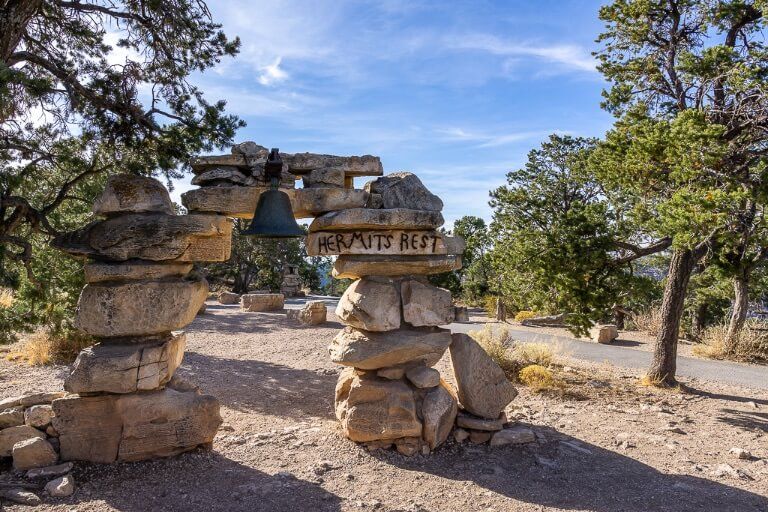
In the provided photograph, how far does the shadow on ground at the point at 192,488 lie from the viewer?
3916mm

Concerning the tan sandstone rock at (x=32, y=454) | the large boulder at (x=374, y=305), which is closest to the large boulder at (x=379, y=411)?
the large boulder at (x=374, y=305)

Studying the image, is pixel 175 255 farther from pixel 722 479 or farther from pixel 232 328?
pixel 232 328

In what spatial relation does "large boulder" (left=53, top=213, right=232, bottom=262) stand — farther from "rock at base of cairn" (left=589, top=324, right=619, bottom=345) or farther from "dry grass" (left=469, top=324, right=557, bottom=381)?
"rock at base of cairn" (left=589, top=324, right=619, bottom=345)

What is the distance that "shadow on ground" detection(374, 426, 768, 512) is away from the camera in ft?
13.5

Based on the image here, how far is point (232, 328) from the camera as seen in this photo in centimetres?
1373

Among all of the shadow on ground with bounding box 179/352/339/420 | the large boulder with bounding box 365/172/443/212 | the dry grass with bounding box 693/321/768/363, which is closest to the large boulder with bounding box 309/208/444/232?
the large boulder with bounding box 365/172/443/212

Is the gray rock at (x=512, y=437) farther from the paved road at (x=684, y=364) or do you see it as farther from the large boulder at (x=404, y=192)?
the paved road at (x=684, y=364)

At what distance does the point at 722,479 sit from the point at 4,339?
26.8ft

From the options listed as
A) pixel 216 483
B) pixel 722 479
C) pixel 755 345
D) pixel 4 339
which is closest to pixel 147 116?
pixel 4 339

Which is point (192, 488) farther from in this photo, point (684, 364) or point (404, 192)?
point (684, 364)

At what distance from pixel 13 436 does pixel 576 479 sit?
17.0 ft

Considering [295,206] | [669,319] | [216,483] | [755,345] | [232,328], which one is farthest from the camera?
[232,328]

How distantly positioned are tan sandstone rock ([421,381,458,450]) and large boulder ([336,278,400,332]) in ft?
2.80

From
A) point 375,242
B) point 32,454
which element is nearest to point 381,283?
point 375,242
